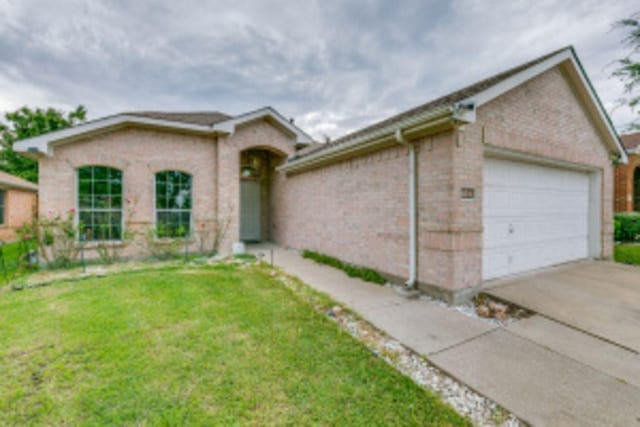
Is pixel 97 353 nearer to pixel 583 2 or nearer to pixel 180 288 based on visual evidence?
pixel 180 288

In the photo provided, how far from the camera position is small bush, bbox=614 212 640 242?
1127 centimetres

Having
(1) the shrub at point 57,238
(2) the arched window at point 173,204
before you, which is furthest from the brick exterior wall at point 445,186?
(1) the shrub at point 57,238

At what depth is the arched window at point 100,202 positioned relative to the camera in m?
7.18

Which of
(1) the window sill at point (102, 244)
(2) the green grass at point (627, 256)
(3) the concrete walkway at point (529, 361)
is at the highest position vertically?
(1) the window sill at point (102, 244)

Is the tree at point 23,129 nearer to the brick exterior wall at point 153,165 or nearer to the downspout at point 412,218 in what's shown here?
the brick exterior wall at point 153,165

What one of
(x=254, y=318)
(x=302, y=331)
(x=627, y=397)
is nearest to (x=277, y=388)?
(x=302, y=331)

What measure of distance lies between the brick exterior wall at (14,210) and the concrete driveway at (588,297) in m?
17.9

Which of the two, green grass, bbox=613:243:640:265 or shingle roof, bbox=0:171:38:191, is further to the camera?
shingle roof, bbox=0:171:38:191

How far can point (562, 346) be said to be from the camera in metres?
2.97

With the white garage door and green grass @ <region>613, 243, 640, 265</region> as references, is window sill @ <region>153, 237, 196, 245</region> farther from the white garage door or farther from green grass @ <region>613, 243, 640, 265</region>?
green grass @ <region>613, 243, 640, 265</region>

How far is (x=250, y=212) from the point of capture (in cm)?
1128

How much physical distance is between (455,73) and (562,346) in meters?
8.77

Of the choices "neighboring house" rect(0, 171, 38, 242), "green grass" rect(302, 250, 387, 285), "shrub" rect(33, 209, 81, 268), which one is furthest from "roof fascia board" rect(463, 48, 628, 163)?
"neighboring house" rect(0, 171, 38, 242)

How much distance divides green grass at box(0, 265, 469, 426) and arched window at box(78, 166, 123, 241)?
126 inches
